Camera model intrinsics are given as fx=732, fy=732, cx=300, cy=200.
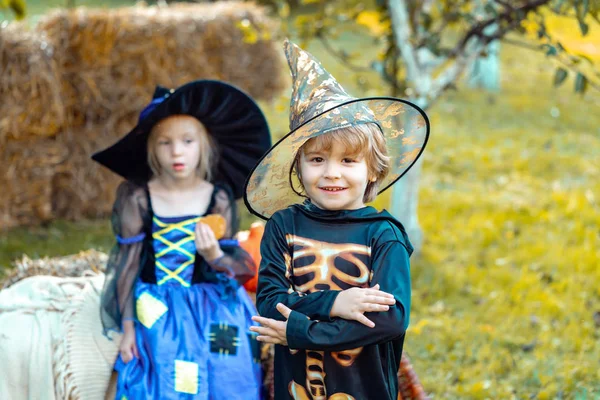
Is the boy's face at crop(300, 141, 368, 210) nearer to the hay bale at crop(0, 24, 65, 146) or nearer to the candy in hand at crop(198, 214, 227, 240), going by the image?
the candy in hand at crop(198, 214, 227, 240)

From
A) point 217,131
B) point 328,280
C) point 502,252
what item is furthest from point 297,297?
point 502,252

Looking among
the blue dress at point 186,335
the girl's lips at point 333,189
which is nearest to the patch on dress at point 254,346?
the blue dress at point 186,335

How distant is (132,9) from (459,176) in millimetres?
3541

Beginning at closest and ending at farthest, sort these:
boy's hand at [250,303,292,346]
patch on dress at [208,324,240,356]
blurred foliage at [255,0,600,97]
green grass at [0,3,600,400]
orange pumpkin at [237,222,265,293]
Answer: boy's hand at [250,303,292,346] < patch on dress at [208,324,240,356] < orange pumpkin at [237,222,265,293] < blurred foliage at [255,0,600,97] < green grass at [0,3,600,400]

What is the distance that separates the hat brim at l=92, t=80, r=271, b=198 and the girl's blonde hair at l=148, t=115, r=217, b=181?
1.3 inches

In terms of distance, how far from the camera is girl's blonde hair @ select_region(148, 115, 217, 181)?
315 centimetres

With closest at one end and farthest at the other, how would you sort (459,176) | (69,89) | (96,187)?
(69,89) → (96,187) → (459,176)

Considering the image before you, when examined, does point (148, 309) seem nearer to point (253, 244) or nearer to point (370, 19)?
point (253, 244)

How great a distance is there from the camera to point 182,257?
316 cm

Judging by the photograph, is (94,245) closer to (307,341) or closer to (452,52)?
(452,52)

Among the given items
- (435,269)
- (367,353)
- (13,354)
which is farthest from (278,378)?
(435,269)

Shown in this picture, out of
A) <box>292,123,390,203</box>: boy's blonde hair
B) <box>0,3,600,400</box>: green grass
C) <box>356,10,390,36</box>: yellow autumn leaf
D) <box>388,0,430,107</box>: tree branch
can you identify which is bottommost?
<box>0,3,600,400</box>: green grass

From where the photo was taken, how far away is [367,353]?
7.20 feet

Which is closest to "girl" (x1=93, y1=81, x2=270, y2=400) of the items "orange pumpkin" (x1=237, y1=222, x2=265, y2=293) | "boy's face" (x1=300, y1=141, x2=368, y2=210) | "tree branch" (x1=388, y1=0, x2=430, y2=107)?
"orange pumpkin" (x1=237, y1=222, x2=265, y2=293)
